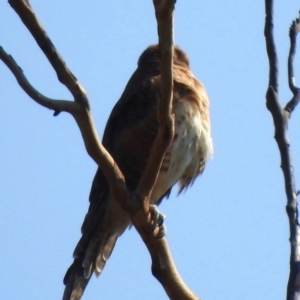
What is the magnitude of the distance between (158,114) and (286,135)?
678 mm

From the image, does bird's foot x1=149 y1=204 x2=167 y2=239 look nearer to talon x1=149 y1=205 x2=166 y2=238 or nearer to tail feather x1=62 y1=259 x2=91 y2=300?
talon x1=149 y1=205 x2=166 y2=238

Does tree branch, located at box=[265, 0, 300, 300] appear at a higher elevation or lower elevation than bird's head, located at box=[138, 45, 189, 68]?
lower

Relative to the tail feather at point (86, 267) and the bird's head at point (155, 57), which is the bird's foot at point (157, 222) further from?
the bird's head at point (155, 57)

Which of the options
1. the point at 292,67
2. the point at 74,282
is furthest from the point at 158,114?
the point at 74,282

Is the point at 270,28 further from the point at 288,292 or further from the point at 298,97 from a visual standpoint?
the point at 288,292

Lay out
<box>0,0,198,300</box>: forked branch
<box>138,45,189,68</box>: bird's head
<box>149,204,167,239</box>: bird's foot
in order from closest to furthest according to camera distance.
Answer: <box>0,0,198,300</box>: forked branch
<box>149,204,167,239</box>: bird's foot
<box>138,45,189,68</box>: bird's head

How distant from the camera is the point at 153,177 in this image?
3986mm

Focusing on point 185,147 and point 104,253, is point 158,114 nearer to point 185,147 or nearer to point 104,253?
point 185,147

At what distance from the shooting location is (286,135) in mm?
3531

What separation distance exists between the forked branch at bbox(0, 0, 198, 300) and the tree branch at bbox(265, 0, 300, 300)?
0.52 meters

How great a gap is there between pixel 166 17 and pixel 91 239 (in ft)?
8.66

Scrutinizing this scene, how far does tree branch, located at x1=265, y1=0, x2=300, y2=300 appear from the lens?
324 cm

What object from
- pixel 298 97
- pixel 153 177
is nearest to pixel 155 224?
pixel 153 177

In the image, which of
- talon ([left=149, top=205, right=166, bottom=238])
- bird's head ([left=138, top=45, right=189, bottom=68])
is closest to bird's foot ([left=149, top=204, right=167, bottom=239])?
talon ([left=149, top=205, right=166, bottom=238])
